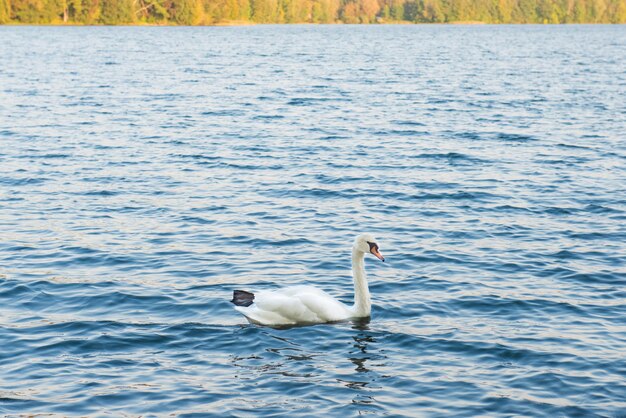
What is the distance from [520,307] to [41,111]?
3248 cm

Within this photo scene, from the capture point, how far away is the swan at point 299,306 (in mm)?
14391

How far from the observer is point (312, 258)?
1861 cm

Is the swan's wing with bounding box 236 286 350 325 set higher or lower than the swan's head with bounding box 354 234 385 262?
lower

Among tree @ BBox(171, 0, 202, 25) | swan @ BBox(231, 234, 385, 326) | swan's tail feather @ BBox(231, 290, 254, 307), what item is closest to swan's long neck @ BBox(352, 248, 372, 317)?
swan @ BBox(231, 234, 385, 326)

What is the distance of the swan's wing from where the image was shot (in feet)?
47.2

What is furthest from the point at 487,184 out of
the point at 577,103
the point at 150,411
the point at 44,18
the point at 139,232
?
the point at 44,18

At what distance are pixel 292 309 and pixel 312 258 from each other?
4.28 m

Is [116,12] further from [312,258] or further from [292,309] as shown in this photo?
[292,309]

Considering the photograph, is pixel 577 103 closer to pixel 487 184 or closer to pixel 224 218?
pixel 487 184

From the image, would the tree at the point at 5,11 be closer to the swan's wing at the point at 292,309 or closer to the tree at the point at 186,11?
the tree at the point at 186,11

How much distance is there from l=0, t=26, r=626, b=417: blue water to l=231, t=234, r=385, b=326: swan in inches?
9.4

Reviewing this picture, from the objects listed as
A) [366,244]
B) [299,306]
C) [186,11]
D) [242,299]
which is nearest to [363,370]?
[299,306]

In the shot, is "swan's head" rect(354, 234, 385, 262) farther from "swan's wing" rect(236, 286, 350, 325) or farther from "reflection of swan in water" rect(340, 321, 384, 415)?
"reflection of swan in water" rect(340, 321, 384, 415)

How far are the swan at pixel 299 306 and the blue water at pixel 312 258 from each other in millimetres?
238
